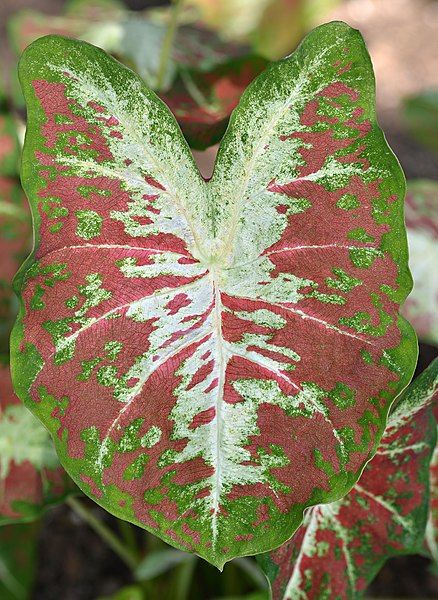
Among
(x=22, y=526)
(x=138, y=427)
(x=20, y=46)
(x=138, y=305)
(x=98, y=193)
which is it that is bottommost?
(x=22, y=526)

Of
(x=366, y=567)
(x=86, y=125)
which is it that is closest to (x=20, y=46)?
(x=86, y=125)

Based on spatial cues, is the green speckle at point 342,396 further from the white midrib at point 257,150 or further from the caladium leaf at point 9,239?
the caladium leaf at point 9,239

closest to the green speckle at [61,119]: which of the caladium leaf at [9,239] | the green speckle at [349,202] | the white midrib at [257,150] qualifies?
the white midrib at [257,150]

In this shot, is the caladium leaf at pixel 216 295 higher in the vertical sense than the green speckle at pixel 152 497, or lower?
higher

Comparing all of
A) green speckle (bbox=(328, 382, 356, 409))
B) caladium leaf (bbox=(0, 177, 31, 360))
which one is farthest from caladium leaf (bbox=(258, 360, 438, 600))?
caladium leaf (bbox=(0, 177, 31, 360))

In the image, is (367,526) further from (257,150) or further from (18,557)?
(18,557)

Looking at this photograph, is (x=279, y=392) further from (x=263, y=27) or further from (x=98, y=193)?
(x=263, y=27)

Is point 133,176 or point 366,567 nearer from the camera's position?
point 133,176
